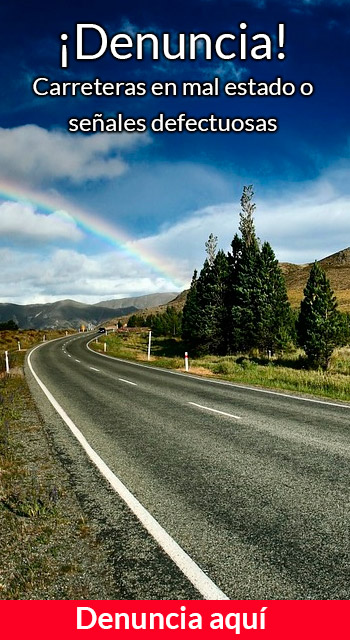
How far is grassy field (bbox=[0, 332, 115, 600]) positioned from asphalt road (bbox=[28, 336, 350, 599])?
194 mm

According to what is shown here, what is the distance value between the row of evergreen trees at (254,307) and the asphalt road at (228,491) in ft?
63.6

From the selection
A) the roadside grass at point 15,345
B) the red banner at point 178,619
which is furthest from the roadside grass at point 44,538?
the roadside grass at point 15,345

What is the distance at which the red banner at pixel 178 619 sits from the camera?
2600 mm

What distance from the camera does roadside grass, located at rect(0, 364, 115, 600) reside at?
3.00 metres

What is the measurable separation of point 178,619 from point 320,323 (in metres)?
27.3

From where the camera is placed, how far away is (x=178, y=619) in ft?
8.87

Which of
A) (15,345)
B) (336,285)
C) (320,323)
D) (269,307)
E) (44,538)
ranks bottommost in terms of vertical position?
(15,345)

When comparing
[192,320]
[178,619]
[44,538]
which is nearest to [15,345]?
[192,320]

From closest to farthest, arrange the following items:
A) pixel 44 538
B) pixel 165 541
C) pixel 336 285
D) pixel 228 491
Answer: pixel 165 541, pixel 44 538, pixel 228 491, pixel 336 285

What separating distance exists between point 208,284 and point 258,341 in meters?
8.31

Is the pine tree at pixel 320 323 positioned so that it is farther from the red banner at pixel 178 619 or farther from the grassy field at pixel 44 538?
the red banner at pixel 178 619

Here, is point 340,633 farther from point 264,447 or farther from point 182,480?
point 264,447

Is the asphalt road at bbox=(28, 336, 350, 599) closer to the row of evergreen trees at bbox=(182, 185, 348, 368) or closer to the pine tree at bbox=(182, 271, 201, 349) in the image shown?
the row of evergreen trees at bbox=(182, 185, 348, 368)

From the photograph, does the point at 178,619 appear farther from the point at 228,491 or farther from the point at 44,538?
the point at 228,491
